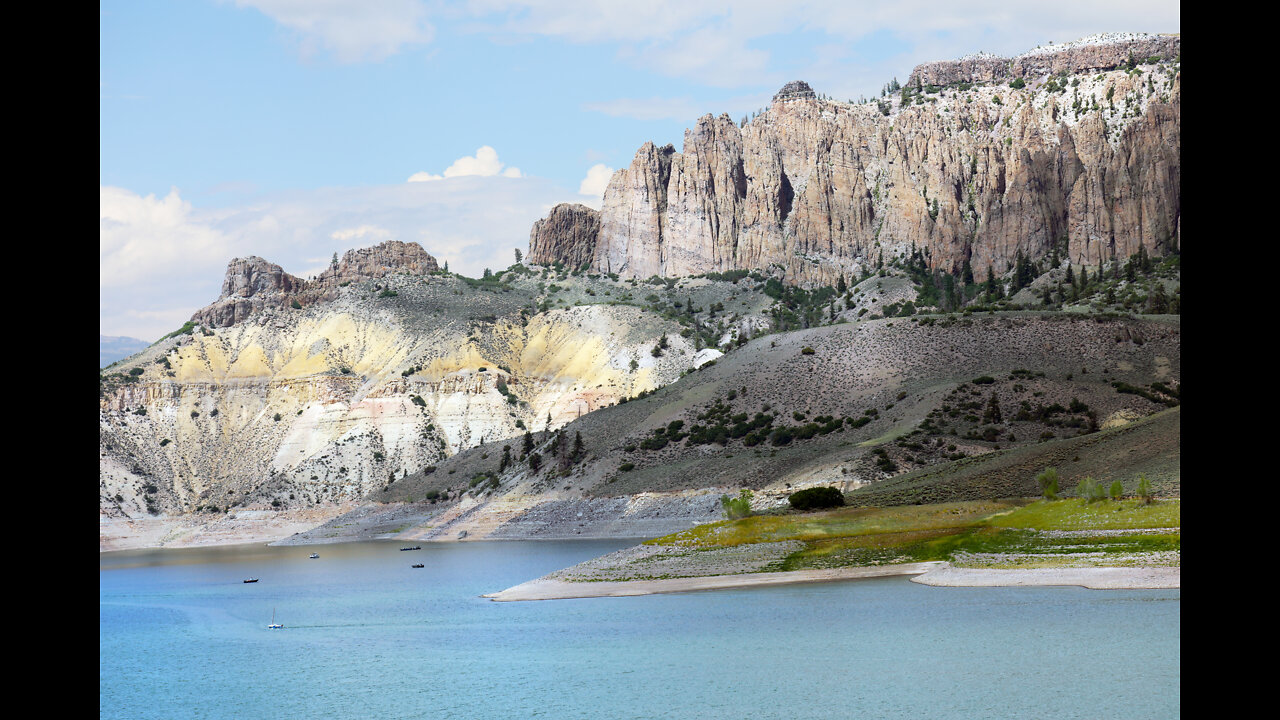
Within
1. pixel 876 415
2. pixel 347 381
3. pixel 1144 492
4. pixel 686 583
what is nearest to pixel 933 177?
pixel 876 415

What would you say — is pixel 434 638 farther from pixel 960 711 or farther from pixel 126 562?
pixel 126 562

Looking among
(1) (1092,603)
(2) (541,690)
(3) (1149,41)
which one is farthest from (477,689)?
(3) (1149,41)

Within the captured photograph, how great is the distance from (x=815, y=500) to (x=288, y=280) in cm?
11553

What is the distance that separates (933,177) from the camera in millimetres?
164875

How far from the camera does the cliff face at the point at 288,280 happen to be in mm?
151375

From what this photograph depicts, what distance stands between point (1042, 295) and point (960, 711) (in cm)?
10646

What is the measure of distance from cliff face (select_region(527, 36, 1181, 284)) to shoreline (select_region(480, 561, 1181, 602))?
106 m

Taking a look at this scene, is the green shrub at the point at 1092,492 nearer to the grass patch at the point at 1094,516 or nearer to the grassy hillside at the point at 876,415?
the grass patch at the point at 1094,516

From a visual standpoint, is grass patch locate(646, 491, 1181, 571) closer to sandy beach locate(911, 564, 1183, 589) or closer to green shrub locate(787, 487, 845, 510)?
sandy beach locate(911, 564, 1183, 589)

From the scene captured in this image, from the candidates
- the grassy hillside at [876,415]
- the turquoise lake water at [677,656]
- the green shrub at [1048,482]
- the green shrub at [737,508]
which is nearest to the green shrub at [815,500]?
the grassy hillside at [876,415]

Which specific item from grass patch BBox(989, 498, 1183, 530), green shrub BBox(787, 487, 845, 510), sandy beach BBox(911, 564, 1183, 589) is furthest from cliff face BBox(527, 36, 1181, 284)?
sandy beach BBox(911, 564, 1183, 589)

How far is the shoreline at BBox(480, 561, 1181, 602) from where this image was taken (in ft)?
121

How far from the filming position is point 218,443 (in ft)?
413

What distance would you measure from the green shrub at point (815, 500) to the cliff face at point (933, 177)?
300ft
